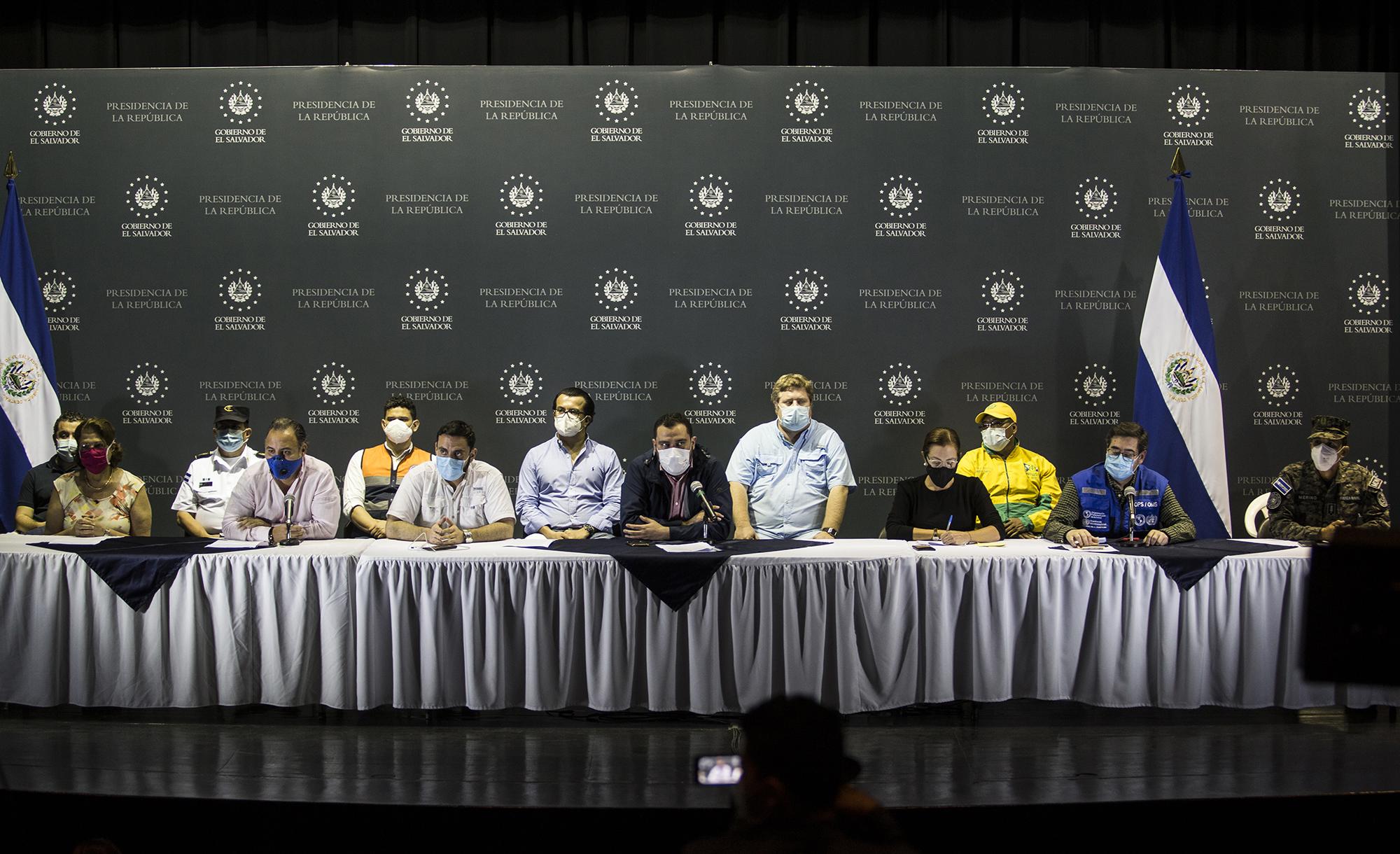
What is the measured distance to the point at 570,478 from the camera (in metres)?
5.12

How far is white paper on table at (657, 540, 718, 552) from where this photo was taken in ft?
13.0

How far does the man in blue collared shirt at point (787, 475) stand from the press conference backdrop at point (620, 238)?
831 mm

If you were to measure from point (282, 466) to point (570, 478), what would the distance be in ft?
4.44

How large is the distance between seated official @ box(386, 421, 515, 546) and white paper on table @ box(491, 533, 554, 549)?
169 mm

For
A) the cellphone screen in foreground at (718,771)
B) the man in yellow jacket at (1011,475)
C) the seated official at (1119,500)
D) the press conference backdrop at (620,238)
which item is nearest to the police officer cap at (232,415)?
the press conference backdrop at (620,238)

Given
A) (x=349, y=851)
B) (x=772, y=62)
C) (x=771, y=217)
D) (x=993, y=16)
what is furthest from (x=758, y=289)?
(x=349, y=851)

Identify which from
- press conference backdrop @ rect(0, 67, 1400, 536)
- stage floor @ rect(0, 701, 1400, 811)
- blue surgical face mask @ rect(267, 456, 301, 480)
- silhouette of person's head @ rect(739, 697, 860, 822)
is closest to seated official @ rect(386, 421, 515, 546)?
blue surgical face mask @ rect(267, 456, 301, 480)

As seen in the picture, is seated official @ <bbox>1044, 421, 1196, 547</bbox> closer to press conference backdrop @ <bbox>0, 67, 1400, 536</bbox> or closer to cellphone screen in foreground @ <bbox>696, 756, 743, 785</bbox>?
press conference backdrop @ <bbox>0, 67, 1400, 536</bbox>

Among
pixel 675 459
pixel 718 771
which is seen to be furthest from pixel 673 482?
pixel 718 771

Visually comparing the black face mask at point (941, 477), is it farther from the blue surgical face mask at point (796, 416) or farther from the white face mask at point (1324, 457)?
the white face mask at point (1324, 457)

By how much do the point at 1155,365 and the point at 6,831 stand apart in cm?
556

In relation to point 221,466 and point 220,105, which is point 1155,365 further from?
point 220,105

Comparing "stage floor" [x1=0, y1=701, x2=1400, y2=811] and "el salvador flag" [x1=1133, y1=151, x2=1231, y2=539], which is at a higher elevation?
"el salvador flag" [x1=1133, y1=151, x2=1231, y2=539]

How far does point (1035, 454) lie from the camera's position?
549cm
